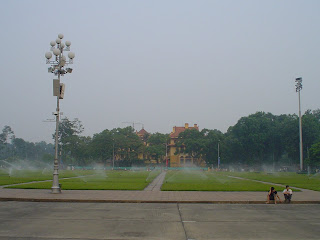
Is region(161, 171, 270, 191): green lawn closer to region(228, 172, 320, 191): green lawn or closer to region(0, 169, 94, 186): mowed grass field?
region(228, 172, 320, 191): green lawn

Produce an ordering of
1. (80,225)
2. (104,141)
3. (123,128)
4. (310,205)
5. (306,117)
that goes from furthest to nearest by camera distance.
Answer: (123,128) < (104,141) < (306,117) < (310,205) < (80,225)

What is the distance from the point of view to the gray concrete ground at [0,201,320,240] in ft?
32.6

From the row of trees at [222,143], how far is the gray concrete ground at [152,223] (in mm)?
78608

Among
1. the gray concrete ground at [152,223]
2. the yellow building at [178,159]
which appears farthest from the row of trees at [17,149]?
the gray concrete ground at [152,223]

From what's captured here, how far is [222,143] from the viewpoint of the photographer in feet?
340

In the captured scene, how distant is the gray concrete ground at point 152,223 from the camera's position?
9938mm

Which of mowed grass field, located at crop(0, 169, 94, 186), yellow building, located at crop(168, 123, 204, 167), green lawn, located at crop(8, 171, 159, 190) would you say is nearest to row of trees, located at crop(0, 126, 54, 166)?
yellow building, located at crop(168, 123, 204, 167)

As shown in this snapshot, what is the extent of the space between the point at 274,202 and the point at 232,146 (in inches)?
3252

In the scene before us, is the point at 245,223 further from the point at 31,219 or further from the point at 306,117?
the point at 306,117

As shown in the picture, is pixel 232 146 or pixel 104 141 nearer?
pixel 232 146

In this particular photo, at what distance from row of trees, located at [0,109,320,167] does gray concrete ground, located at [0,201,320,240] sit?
258ft

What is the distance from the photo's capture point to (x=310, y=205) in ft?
61.2

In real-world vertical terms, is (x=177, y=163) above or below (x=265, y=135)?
below

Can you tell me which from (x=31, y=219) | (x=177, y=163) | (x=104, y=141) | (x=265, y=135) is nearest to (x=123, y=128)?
(x=104, y=141)
